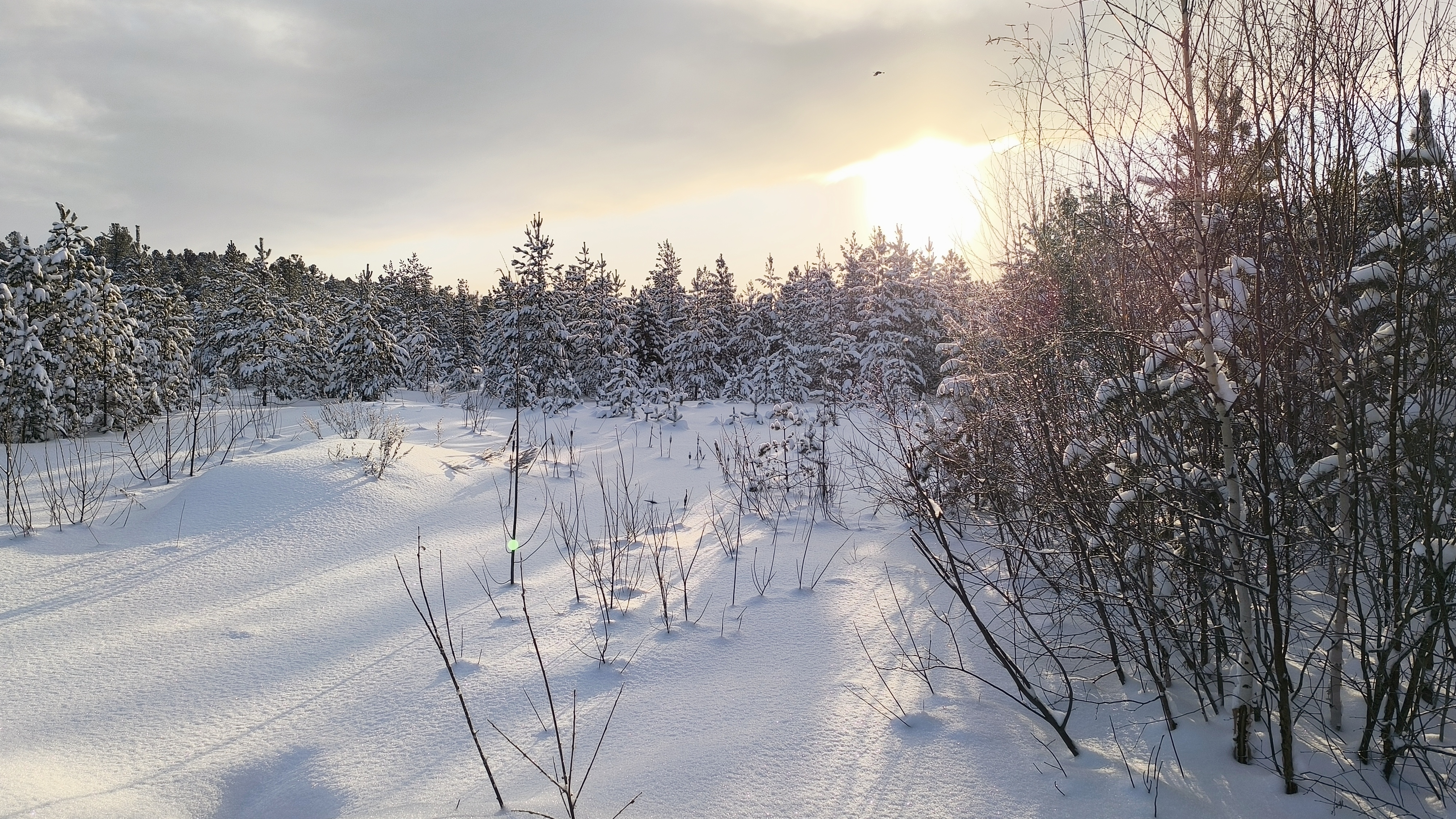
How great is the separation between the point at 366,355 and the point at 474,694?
20029 mm

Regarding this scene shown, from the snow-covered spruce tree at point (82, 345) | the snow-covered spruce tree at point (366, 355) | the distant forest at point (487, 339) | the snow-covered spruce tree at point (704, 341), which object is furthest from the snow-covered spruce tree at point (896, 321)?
the snow-covered spruce tree at point (82, 345)

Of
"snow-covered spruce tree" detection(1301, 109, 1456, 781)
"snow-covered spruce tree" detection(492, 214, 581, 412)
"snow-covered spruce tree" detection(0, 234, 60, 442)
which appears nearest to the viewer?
"snow-covered spruce tree" detection(1301, 109, 1456, 781)

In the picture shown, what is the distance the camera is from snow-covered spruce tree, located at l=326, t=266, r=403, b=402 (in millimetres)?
19891

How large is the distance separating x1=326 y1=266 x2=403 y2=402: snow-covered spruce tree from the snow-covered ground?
16.1 meters

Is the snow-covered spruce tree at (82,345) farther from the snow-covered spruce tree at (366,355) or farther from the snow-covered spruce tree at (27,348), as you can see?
the snow-covered spruce tree at (366,355)

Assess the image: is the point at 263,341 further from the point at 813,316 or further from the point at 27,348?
the point at 813,316

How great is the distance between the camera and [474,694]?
2.79 meters

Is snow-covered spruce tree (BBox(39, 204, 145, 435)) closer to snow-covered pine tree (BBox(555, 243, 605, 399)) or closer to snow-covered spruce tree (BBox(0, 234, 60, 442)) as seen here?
snow-covered spruce tree (BBox(0, 234, 60, 442))

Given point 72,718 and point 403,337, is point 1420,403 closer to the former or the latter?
point 72,718

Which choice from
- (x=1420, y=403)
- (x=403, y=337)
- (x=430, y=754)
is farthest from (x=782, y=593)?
(x=403, y=337)

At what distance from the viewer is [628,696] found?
278cm

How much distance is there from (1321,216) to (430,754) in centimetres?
349

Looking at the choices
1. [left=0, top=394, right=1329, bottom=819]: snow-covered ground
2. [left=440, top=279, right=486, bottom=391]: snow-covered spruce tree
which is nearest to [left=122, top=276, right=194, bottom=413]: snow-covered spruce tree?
[left=0, top=394, right=1329, bottom=819]: snow-covered ground

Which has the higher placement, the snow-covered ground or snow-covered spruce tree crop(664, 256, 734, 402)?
snow-covered spruce tree crop(664, 256, 734, 402)
